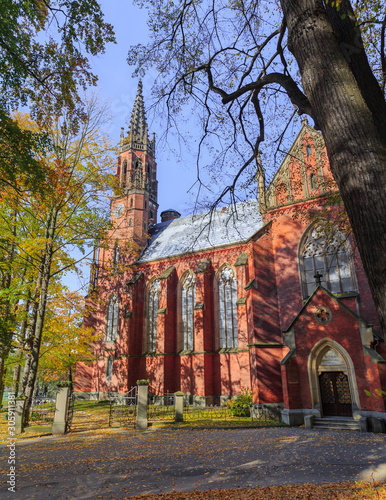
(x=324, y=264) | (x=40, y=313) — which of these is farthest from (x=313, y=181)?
(x=40, y=313)

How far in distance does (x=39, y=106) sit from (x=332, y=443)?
11.9 metres

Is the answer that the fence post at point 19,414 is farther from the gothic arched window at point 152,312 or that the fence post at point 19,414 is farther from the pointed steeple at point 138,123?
the pointed steeple at point 138,123

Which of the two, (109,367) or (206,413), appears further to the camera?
(109,367)

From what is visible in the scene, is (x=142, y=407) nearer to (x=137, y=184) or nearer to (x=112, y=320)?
(x=112, y=320)

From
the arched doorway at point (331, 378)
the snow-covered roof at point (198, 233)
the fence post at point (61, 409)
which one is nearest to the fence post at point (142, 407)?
the fence post at point (61, 409)

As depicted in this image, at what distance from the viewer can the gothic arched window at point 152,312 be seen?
24844 mm

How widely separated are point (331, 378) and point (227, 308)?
337 inches

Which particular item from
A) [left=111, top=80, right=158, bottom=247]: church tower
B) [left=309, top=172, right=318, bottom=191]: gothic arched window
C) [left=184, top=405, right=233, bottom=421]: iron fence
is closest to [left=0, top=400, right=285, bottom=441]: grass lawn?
[left=184, top=405, right=233, bottom=421]: iron fence

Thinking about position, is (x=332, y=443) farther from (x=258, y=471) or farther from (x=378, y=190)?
(x=378, y=190)

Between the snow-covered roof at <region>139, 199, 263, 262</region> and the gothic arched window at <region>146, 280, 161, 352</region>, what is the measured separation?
2.26 metres

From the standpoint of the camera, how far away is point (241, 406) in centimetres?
1712

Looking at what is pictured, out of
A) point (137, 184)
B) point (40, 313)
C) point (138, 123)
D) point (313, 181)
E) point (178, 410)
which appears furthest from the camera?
point (138, 123)

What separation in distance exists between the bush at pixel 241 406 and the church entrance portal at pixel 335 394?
3.88 m

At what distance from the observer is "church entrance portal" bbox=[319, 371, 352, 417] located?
1401 cm
